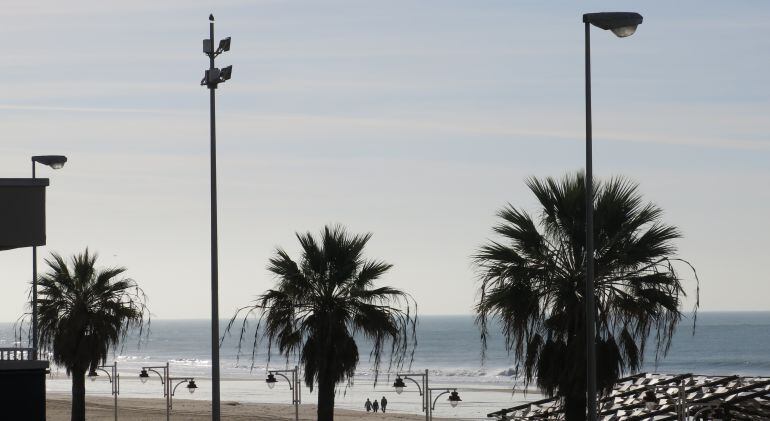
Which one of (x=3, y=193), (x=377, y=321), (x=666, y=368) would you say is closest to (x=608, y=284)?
(x=377, y=321)

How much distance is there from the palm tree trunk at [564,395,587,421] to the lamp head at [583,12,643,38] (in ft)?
24.3

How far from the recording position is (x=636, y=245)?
23938 mm

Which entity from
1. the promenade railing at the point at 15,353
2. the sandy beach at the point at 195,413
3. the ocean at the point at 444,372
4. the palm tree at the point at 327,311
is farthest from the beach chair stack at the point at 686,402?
the sandy beach at the point at 195,413

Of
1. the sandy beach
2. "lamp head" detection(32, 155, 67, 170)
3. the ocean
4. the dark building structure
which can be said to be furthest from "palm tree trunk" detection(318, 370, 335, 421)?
the ocean

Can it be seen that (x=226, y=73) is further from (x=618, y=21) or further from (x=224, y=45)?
(x=618, y=21)

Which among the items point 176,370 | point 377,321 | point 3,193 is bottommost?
point 176,370

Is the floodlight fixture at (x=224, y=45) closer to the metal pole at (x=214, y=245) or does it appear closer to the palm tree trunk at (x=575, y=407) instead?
the metal pole at (x=214, y=245)

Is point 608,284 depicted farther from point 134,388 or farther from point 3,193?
point 134,388

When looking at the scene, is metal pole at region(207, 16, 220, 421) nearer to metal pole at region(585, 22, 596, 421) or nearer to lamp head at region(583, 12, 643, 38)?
metal pole at region(585, 22, 596, 421)

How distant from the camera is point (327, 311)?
98.1 feet

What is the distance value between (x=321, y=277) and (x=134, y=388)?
87.1 m

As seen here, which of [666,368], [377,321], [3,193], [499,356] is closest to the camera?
[3,193]

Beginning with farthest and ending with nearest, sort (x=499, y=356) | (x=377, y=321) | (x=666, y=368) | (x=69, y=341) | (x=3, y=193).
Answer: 1. (x=499, y=356)
2. (x=666, y=368)
3. (x=69, y=341)
4. (x=377, y=321)
5. (x=3, y=193)

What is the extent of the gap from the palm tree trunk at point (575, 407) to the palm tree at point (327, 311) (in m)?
6.05
